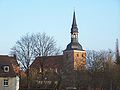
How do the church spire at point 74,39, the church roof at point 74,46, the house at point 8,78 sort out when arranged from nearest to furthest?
the house at point 8,78
the church spire at point 74,39
the church roof at point 74,46

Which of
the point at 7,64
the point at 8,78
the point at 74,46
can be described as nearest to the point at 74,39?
the point at 74,46

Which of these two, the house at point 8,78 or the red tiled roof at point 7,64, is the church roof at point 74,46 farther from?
the house at point 8,78

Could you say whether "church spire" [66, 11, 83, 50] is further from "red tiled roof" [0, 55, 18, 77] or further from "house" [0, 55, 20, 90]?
"house" [0, 55, 20, 90]

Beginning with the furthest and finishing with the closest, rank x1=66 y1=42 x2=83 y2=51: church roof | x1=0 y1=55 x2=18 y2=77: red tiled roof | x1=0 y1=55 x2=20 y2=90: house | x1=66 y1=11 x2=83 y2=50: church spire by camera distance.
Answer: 1. x1=66 y1=42 x2=83 y2=51: church roof
2. x1=66 y1=11 x2=83 y2=50: church spire
3. x1=0 y1=55 x2=18 y2=77: red tiled roof
4. x1=0 y1=55 x2=20 y2=90: house

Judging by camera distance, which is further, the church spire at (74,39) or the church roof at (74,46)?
the church roof at (74,46)

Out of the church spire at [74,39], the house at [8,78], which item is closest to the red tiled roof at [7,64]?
the house at [8,78]

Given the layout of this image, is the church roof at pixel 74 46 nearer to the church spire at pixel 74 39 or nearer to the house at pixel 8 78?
the church spire at pixel 74 39

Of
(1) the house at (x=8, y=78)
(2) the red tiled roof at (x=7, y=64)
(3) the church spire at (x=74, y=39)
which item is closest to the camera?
(1) the house at (x=8, y=78)

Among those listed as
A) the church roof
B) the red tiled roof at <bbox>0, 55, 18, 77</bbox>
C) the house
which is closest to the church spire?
the church roof

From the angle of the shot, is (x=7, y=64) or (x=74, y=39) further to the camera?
(x=74, y=39)

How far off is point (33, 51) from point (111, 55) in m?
17.1

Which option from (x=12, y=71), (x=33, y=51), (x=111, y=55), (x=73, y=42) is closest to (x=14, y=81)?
(x=12, y=71)

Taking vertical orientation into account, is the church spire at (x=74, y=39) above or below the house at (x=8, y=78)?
above

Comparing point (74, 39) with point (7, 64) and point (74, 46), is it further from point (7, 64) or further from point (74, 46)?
point (7, 64)
